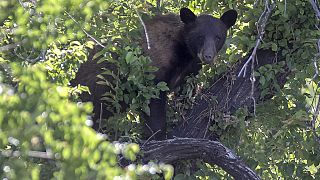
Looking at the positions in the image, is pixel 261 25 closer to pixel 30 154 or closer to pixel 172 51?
pixel 172 51

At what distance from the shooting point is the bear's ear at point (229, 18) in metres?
7.04

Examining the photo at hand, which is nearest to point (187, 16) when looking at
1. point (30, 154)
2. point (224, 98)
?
point (224, 98)

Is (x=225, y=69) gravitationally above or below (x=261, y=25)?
below

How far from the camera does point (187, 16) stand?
7.22 m

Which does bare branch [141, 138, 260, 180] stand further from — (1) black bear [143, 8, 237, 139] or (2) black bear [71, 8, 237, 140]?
(1) black bear [143, 8, 237, 139]

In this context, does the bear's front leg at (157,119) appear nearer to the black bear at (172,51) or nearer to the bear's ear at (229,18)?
the black bear at (172,51)

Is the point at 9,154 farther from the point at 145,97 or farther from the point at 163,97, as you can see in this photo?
the point at 163,97

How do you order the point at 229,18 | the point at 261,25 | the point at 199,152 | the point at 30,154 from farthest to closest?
the point at 229,18 < the point at 261,25 < the point at 199,152 < the point at 30,154

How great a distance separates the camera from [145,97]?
245 inches

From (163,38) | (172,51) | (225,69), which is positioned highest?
(163,38)

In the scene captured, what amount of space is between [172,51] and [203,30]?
1.23 ft

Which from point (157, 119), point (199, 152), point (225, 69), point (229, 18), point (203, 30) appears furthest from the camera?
point (203, 30)

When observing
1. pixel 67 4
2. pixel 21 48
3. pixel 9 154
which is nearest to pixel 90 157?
pixel 9 154

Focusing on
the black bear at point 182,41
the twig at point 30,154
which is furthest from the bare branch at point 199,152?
the twig at point 30,154
